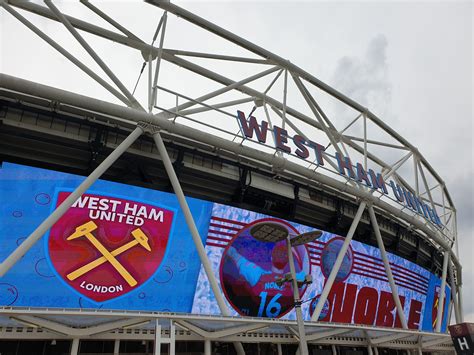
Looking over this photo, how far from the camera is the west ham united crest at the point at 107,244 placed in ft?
49.9

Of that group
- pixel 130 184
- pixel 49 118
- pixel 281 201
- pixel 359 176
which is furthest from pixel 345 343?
pixel 49 118

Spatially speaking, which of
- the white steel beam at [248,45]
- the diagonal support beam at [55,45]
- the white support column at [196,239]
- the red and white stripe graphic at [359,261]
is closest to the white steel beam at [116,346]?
the white support column at [196,239]

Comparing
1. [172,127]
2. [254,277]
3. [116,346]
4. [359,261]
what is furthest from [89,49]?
[359,261]

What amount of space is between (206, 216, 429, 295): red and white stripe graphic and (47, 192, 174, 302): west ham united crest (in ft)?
9.52

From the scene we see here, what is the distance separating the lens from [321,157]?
22.6 m

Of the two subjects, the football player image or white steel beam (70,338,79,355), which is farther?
the football player image

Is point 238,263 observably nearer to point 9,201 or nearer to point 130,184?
point 130,184

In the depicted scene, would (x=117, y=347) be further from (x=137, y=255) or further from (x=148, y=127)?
(x=148, y=127)

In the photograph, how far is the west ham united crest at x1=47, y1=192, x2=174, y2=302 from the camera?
15.2 meters

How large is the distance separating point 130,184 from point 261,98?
40.6 feet

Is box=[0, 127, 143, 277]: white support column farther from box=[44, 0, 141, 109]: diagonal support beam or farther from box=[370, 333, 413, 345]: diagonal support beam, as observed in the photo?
box=[370, 333, 413, 345]: diagonal support beam

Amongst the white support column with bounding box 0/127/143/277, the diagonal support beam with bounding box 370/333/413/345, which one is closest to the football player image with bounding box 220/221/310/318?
the diagonal support beam with bounding box 370/333/413/345

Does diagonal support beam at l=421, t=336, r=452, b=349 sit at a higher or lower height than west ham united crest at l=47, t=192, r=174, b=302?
lower

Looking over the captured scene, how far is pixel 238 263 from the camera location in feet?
64.1
